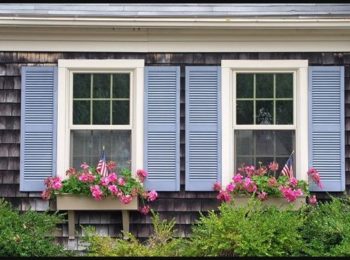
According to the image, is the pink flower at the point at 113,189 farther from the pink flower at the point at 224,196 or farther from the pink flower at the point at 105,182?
the pink flower at the point at 224,196

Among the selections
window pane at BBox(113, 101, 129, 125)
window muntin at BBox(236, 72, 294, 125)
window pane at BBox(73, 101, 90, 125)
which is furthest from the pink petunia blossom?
window muntin at BBox(236, 72, 294, 125)

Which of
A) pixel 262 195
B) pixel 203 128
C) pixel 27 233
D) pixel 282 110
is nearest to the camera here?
pixel 27 233

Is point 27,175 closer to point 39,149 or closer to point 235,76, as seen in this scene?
point 39,149

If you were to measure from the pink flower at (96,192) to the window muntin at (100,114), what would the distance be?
0.60 meters

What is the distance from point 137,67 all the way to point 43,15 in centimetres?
128

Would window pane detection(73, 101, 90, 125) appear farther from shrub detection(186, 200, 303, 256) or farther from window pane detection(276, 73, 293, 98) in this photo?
window pane detection(276, 73, 293, 98)

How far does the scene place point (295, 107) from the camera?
980 cm

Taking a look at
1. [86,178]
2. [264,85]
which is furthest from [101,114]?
[264,85]

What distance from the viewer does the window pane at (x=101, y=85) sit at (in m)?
9.88

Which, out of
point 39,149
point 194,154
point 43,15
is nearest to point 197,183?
point 194,154

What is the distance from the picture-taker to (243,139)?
32.4 feet

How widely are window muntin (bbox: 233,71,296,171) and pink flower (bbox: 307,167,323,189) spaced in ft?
1.24

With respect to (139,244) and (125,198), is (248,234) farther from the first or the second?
(125,198)

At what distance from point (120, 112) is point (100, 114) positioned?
25 centimetres
